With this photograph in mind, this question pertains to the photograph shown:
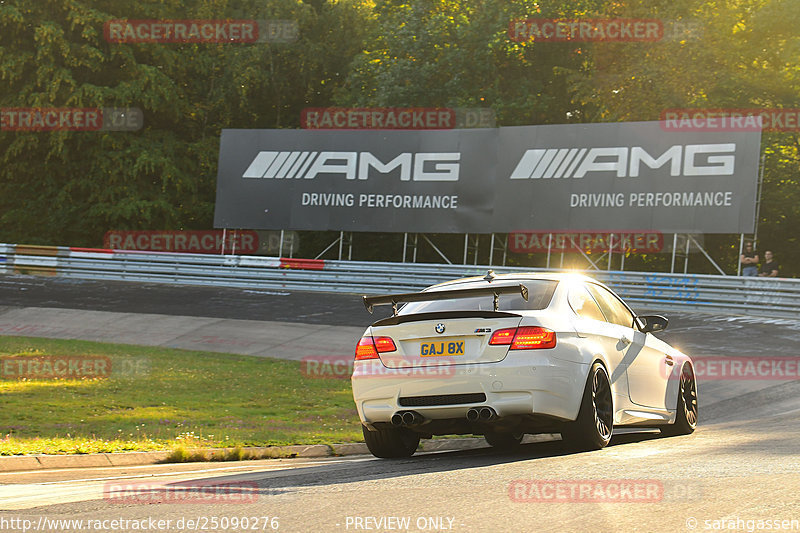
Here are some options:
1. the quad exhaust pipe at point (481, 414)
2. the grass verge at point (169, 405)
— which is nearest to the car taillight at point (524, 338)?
the quad exhaust pipe at point (481, 414)

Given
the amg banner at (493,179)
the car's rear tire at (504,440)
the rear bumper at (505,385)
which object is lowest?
the car's rear tire at (504,440)

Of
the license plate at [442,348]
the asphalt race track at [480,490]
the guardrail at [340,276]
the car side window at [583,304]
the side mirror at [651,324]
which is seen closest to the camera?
the asphalt race track at [480,490]

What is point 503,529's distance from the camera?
4.91 m

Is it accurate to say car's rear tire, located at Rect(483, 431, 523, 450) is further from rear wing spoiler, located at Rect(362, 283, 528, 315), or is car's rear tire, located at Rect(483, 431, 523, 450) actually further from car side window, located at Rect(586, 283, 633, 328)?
rear wing spoiler, located at Rect(362, 283, 528, 315)

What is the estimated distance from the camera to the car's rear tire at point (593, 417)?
799cm

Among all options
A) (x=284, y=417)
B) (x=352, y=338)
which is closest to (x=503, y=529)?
(x=284, y=417)

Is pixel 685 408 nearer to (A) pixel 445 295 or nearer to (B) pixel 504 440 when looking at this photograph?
(B) pixel 504 440

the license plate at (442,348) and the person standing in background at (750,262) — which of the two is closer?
the license plate at (442,348)

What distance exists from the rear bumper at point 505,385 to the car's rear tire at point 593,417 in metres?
0.09

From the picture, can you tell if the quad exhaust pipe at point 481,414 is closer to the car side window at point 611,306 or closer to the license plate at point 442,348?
the license plate at point 442,348

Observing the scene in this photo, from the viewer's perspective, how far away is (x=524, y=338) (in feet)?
25.5

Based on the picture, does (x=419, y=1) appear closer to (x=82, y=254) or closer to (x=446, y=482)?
(x=82, y=254)

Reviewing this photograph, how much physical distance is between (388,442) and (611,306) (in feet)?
7.97

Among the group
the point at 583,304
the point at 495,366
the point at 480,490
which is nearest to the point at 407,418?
the point at 495,366
